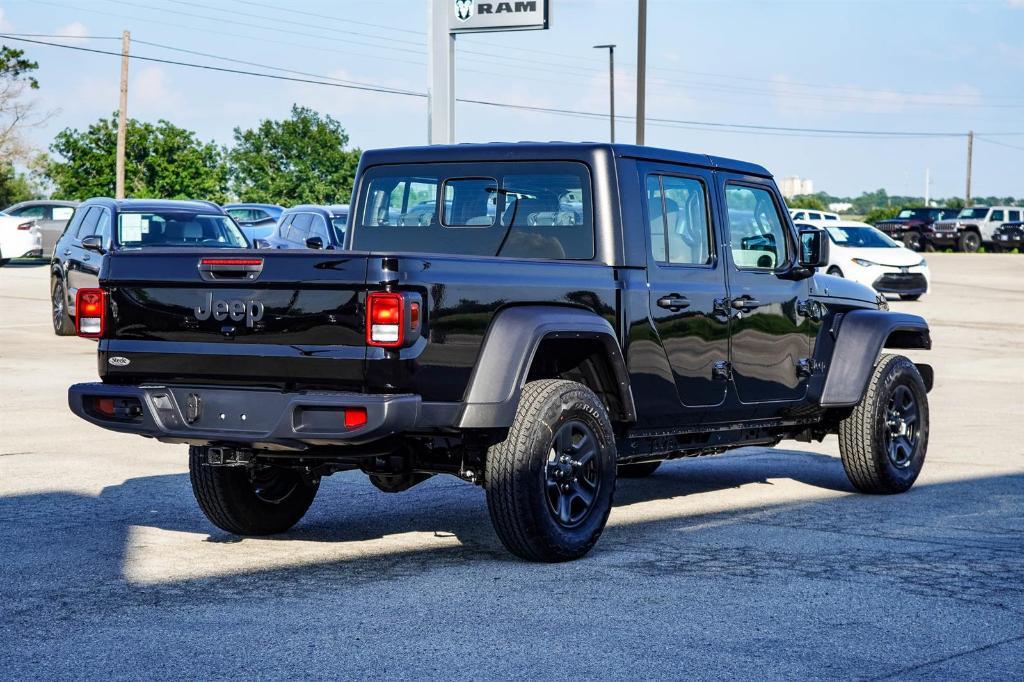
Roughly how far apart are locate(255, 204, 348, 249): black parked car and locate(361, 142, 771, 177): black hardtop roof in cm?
1373

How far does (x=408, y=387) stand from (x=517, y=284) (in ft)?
2.51

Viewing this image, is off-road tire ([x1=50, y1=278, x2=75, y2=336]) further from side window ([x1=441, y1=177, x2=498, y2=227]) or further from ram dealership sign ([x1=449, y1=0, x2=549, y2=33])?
side window ([x1=441, y1=177, x2=498, y2=227])

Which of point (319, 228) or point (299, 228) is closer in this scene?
point (319, 228)

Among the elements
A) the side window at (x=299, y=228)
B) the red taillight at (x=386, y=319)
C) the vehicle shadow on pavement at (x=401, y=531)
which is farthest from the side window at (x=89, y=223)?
the red taillight at (x=386, y=319)

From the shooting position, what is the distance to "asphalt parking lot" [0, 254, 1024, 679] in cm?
511

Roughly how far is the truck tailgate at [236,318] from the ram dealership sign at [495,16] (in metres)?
16.1

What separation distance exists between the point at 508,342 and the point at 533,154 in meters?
1.52

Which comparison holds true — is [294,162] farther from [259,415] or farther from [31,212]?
[259,415]

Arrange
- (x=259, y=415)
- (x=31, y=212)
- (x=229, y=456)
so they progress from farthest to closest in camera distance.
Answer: (x=31, y=212) → (x=229, y=456) → (x=259, y=415)

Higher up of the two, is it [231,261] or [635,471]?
[231,261]

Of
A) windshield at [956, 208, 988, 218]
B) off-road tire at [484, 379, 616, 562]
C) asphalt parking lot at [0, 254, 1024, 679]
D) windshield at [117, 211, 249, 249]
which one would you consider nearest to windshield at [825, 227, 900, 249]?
windshield at [117, 211, 249, 249]

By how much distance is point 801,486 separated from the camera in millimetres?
9547

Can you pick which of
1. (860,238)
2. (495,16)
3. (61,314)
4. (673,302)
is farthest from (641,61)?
(673,302)

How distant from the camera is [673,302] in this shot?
24.7 ft
